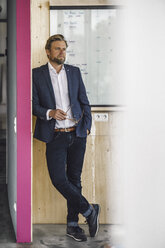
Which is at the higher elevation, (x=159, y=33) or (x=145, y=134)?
(x=159, y=33)

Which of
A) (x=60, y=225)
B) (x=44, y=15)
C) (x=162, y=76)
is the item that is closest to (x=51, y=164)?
(x=60, y=225)

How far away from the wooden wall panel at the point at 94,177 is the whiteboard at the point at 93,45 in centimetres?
24

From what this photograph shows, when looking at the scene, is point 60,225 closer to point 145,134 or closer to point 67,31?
point 67,31

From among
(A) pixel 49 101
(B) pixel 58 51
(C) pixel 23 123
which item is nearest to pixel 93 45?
(B) pixel 58 51

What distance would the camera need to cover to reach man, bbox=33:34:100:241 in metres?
2.89

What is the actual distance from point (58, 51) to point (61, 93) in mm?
340

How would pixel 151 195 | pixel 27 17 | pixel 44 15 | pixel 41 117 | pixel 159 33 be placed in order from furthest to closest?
pixel 44 15 → pixel 41 117 → pixel 27 17 → pixel 151 195 → pixel 159 33

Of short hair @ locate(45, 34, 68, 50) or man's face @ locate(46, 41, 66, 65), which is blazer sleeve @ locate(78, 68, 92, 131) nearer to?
man's face @ locate(46, 41, 66, 65)

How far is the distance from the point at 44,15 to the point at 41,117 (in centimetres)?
94

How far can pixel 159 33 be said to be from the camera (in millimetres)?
1326

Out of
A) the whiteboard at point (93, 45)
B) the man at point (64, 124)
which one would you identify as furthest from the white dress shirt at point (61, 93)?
the whiteboard at point (93, 45)

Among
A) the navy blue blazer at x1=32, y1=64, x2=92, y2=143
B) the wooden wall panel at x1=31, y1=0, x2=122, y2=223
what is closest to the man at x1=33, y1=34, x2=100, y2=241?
the navy blue blazer at x1=32, y1=64, x2=92, y2=143

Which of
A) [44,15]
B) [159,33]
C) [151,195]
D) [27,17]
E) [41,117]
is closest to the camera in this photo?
[159,33]

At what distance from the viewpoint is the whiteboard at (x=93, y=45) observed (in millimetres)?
3152
